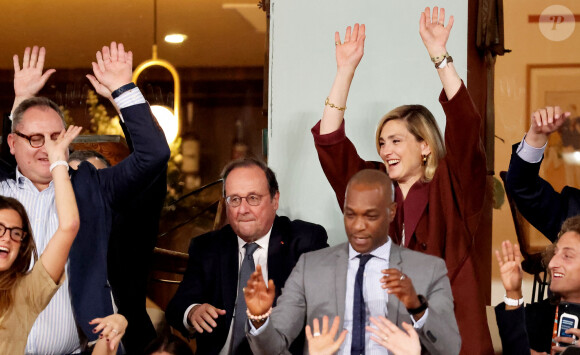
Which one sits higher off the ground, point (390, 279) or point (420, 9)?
point (420, 9)

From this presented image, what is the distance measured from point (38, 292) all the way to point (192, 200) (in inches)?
95.7

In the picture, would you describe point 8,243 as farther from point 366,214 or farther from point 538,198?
point 538,198

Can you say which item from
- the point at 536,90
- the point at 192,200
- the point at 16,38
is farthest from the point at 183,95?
the point at 536,90

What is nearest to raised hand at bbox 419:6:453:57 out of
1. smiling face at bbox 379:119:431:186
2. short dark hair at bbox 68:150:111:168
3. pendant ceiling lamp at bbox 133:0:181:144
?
smiling face at bbox 379:119:431:186

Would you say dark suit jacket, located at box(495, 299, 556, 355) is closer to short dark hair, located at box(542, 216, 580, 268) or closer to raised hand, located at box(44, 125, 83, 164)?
short dark hair, located at box(542, 216, 580, 268)

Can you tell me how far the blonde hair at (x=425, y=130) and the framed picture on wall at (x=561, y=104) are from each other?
1.46 metres

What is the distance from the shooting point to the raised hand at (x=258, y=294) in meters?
2.60

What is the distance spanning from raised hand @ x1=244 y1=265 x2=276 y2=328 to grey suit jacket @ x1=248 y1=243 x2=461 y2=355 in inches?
2.7

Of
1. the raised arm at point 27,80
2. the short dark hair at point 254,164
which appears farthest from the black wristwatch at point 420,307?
the raised arm at point 27,80

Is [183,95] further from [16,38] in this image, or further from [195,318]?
[195,318]

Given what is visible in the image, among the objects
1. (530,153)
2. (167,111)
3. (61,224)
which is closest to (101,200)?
(61,224)

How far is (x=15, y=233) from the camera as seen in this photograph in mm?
2857

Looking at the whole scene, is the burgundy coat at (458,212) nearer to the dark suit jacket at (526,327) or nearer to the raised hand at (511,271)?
the dark suit jacket at (526,327)

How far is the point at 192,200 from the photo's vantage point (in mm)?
5230
